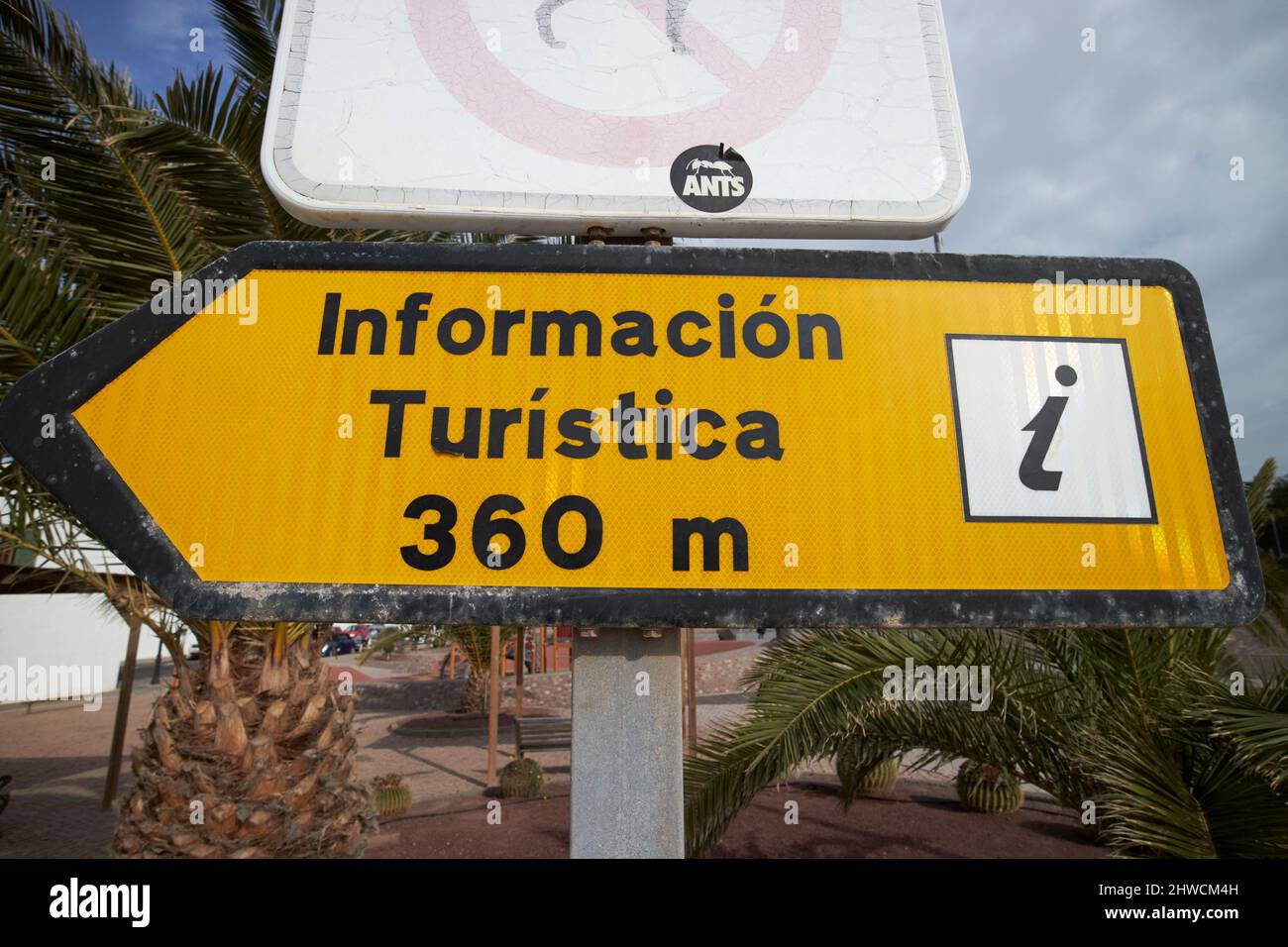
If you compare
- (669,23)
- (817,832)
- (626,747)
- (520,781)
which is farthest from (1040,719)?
(520,781)

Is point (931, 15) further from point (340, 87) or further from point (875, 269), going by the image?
point (340, 87)

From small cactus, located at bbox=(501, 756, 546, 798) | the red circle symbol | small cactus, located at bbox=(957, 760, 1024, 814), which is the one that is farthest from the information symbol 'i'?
small cactus, located at bbox=(501, 756, 546, 798)

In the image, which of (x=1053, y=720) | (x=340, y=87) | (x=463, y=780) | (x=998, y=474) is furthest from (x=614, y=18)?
(x=463, y=780)

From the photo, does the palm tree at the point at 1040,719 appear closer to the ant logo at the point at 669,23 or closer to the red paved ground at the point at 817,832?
the ant logo at the point at 669,23

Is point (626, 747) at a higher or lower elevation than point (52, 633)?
lower

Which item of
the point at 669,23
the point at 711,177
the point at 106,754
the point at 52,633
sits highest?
the point at 52,633

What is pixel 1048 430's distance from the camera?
108 cm

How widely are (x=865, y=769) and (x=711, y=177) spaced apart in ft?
12.7

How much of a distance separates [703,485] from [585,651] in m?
0.30

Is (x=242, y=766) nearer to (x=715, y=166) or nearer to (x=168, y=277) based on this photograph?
(x=168, y=277)

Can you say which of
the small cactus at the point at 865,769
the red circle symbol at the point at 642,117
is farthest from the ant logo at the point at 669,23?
the small cactus at the point at 865,769

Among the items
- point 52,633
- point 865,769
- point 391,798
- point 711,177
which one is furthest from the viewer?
point 52,633

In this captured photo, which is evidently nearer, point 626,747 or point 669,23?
point 626,747

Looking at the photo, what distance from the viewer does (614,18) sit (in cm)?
144
